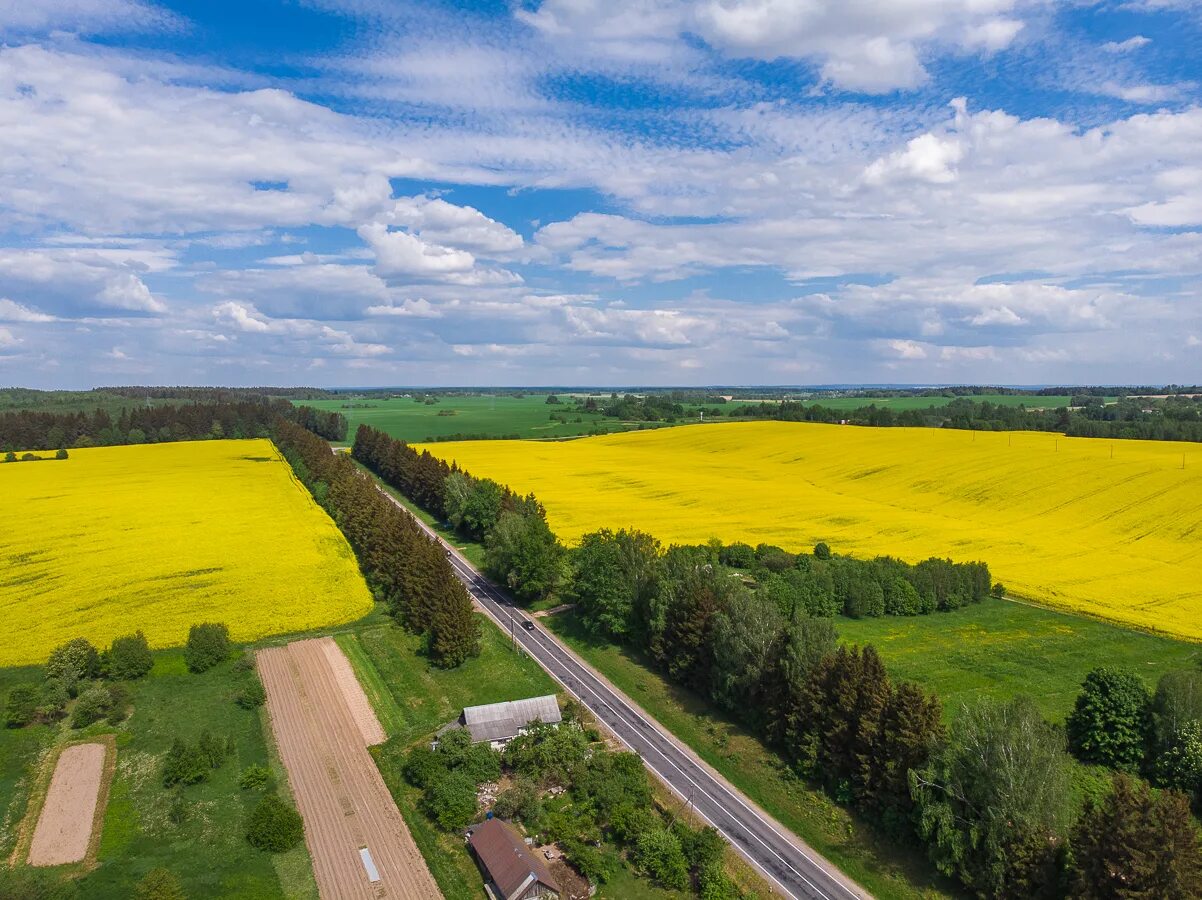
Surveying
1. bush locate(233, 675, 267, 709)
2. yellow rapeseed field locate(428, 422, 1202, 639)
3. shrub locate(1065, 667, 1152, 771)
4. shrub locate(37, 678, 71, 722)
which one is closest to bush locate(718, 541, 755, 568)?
yellow rapeseed field locate(428, 422, 1202, 639)

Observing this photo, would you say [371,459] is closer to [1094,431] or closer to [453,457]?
[453,457]

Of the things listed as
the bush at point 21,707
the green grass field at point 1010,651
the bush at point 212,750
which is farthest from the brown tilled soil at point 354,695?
the green grass field at point 1010,651

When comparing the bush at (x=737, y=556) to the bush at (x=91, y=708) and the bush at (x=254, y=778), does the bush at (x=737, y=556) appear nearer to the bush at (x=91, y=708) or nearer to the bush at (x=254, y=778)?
the bush at (x=254, y=778)

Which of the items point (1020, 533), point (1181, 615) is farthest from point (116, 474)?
point (1181, 615)

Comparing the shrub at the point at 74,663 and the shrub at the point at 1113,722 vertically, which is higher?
the shrub at the point at 1113,722

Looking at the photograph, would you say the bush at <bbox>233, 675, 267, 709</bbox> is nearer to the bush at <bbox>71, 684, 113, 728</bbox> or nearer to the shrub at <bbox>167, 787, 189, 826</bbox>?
the bush at <bbox>71, 684, 113, 728</bbox>
